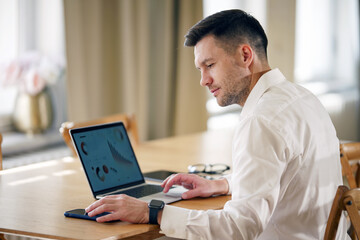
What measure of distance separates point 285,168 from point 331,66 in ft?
17.9

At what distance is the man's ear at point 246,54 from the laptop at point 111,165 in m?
0.54

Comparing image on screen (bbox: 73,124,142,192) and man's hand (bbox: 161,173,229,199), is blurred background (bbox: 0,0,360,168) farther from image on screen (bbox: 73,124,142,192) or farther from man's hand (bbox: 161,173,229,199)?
man's hand (bbox: 161,173,229,199)

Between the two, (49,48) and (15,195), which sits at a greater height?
(49,48)

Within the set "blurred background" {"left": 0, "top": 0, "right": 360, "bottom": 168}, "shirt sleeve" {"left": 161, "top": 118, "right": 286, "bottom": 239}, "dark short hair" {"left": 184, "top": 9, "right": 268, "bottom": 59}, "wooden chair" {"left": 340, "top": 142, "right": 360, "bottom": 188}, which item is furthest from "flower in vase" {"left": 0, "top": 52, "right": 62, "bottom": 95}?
"shirt sleeve" {"left": 161, "top": 118, "right": 286, "bottom": 239}

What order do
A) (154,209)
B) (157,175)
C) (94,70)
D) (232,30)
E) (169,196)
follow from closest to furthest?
(154,209)
(232,30)
(169,196)
(157,175)
(94,70)

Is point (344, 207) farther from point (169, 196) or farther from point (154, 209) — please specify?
point (169, 196)

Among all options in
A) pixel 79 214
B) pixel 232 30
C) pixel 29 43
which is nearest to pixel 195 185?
pixel 79 214

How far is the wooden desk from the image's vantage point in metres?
1.74

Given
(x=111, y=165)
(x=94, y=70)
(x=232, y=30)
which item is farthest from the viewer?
(x=94, y=70)

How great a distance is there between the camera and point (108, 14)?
4.30m

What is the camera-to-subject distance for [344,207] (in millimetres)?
1651

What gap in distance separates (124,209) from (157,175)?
71cm

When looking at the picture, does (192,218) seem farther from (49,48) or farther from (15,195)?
(49,48)

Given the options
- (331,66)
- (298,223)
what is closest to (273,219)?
(298,223)
